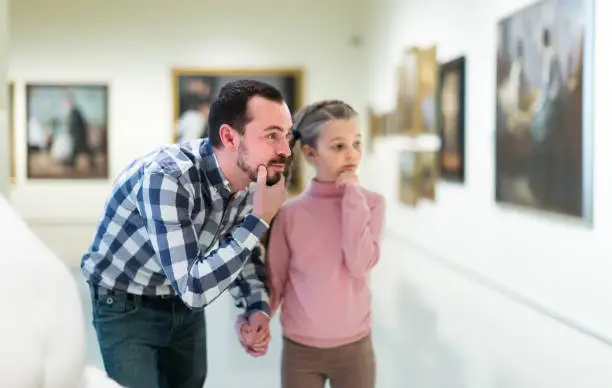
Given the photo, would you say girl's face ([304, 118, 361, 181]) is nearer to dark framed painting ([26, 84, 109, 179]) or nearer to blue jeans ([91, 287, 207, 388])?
blue jeans ([91, 287, 207, 388])

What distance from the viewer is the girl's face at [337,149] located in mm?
2258

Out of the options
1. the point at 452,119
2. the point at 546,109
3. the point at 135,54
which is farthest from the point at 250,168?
the point at 135,54

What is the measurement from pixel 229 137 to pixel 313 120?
13.4 inches

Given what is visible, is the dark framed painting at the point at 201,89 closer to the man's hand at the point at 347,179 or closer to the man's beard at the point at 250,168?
the man's hand at the point at 347,179

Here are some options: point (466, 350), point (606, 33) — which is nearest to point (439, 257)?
point (466, 350)

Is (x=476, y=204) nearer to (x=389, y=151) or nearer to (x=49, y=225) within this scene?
(x=389, y=151)

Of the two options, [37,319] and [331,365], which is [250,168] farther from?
[37,319]

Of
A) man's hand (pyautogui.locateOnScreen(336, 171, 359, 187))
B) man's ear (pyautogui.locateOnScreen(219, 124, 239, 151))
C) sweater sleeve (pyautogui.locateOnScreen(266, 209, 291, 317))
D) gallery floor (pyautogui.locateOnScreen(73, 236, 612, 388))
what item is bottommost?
gallery floor (pyautogui.locateOnScreen(73, 236, 612, 388))

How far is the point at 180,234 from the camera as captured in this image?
2.00 metres

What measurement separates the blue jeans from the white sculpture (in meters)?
1.02

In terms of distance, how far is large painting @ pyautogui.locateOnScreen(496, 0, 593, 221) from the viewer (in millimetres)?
4641

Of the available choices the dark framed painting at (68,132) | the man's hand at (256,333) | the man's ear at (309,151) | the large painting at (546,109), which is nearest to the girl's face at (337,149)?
the man's ear at (309,151)

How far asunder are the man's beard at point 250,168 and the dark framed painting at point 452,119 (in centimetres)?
518

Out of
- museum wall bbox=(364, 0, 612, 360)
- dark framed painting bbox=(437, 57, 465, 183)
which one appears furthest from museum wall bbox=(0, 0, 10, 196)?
dark framed painting bbox=(437, 57, 465, 183)
